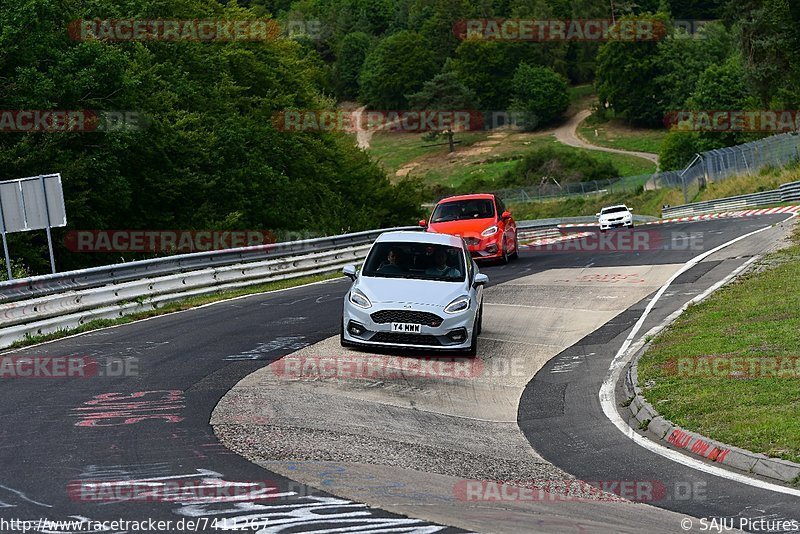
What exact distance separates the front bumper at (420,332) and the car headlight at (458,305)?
65mm

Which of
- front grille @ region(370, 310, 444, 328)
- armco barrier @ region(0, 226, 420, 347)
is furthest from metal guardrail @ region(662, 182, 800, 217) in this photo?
front grille @ region(370, 310, 444, 328)

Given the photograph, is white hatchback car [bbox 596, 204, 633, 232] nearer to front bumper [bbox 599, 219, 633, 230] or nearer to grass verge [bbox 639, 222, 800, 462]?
front bumper [bbox 599, 219, 633, 230]

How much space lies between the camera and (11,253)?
33375mm

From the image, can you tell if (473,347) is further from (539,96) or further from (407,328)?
(539,96)

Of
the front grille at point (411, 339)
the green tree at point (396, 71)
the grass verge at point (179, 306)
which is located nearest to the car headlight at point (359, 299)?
the front grille at point (411, 339)

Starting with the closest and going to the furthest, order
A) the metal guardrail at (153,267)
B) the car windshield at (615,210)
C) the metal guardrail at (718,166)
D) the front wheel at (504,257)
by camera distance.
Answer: the metal guardrail at (153,267), the front wheel at (504,257), the car windshield at (615,210), the metal guardrail at (718,166)

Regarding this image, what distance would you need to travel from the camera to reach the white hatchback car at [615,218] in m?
49.5

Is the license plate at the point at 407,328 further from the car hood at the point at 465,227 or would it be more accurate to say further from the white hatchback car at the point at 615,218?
the white hatchback car at the point at 615,218

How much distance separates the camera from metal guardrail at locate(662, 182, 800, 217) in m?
48.4

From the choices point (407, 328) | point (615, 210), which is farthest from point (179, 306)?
point (615, 210)

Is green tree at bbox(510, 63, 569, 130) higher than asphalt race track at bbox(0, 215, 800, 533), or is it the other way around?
asphalt race track at bbox(0, 215, 800, 533)

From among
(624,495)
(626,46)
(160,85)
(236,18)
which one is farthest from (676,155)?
(624,495)

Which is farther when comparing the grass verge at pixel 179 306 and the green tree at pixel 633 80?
the green tree at pixel 633 80

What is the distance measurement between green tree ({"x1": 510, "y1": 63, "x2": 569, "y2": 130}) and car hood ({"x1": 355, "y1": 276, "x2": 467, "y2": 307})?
13920 cm
